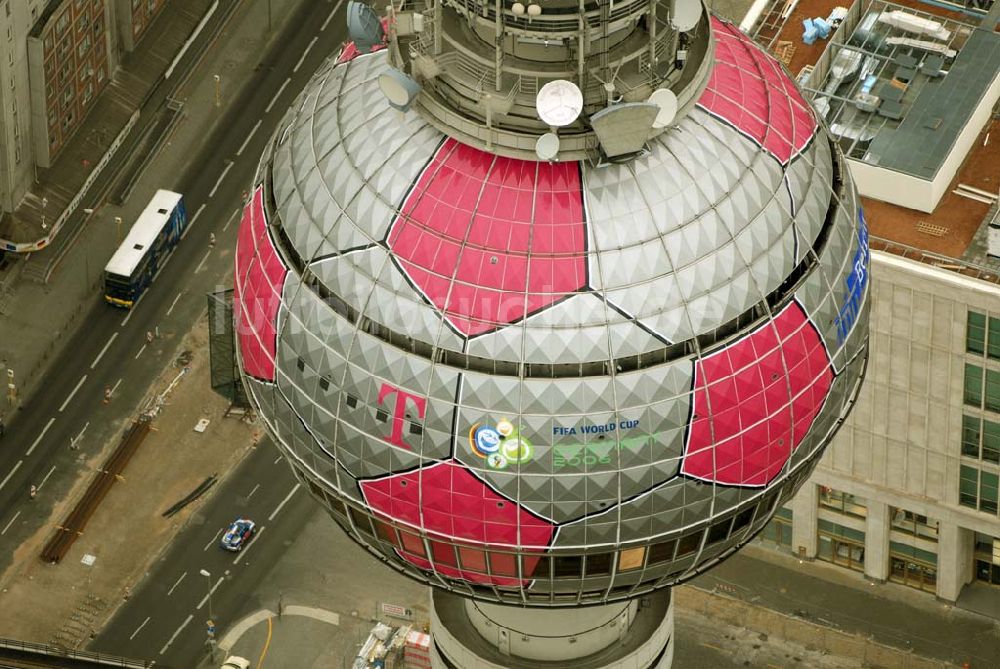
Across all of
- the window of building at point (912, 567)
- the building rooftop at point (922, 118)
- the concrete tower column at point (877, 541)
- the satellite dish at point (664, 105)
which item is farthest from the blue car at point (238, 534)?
the satellite dish at point (664, 105)

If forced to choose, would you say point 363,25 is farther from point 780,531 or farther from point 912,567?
point 912,567

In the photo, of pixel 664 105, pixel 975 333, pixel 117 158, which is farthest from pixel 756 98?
pixel 117 158

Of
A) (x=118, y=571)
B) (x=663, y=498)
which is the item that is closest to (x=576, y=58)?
(x=663, y=498)

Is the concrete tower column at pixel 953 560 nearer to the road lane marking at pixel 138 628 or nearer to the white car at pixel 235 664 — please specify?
the white car at pixel 235 664

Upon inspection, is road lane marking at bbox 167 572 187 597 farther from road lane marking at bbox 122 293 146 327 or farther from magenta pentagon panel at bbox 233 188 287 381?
magenta pentagon panel at bbox 233 188 287 381

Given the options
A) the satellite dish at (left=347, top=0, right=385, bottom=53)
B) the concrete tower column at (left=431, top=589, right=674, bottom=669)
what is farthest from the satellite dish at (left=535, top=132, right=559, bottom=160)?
the concrete tower column at (left=431, top=589, right=674, bottom=669)

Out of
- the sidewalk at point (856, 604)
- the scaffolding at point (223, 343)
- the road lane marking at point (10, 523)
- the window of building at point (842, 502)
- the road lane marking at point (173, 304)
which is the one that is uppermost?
the window of building at point (842, 502)
